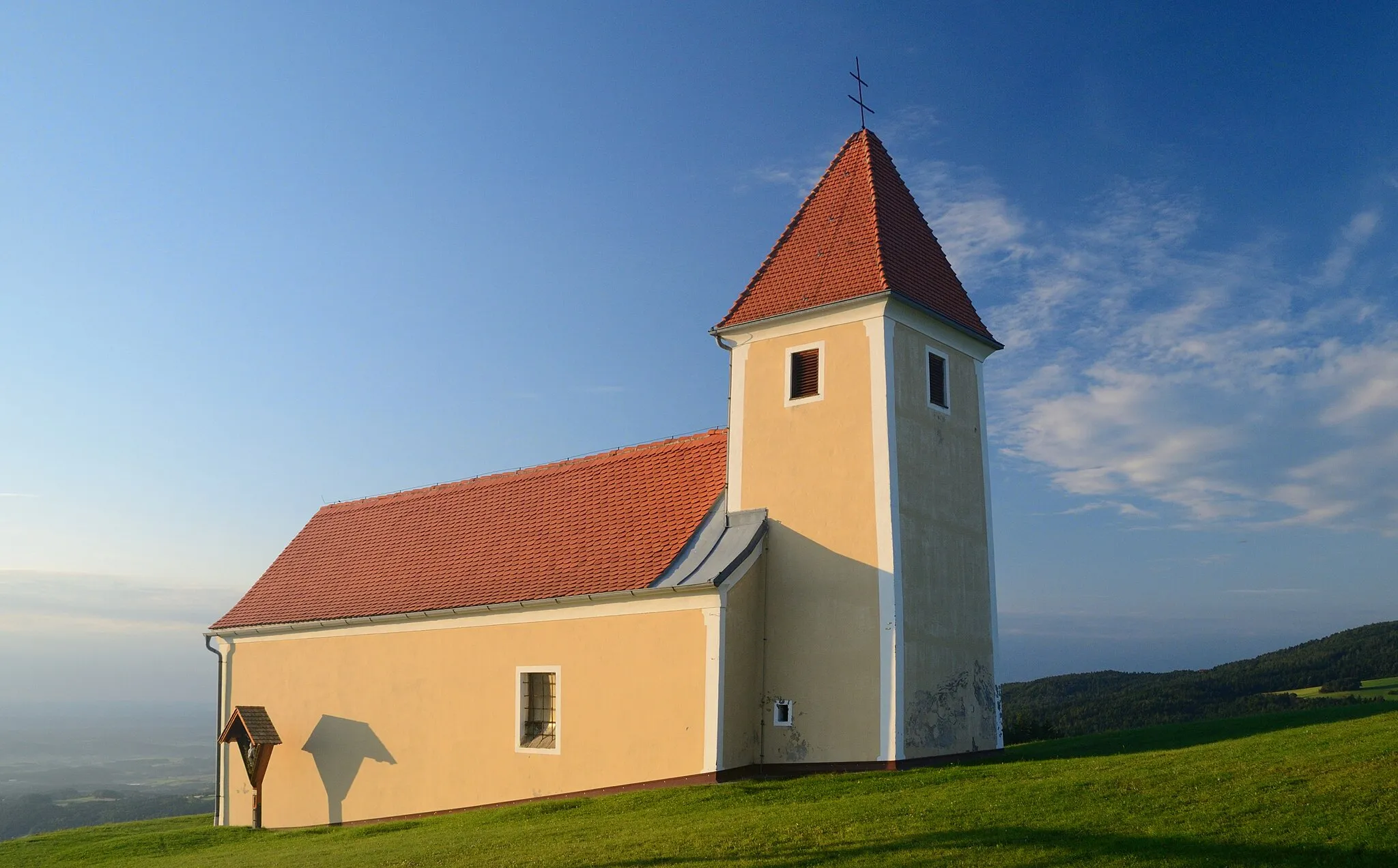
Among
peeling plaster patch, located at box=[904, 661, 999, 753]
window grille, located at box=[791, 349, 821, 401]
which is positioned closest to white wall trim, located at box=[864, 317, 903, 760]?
peeling plaster patch, located at box=[904, 661, 999, 753]

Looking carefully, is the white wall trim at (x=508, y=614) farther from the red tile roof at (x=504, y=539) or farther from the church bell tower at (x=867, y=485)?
the church bell tower at (x=867, y=485)

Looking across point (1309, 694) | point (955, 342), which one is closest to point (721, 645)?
point (955, 342)

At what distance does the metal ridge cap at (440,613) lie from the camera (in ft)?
59.6

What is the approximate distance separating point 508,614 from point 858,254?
30.6 feet

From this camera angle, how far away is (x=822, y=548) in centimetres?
1812

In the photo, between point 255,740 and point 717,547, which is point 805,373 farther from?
point 255,740

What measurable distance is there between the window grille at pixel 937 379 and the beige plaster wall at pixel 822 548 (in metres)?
1.54

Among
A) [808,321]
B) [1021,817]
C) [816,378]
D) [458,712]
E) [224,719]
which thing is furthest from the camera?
[224,719]

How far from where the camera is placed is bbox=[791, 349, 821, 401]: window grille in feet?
62.1

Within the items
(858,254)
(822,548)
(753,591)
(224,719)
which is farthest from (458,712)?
(858,254)

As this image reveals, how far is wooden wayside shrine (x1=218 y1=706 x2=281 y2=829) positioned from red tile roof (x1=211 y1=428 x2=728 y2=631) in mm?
2196

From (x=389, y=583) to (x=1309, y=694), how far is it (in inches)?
959

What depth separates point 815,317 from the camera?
1902cm

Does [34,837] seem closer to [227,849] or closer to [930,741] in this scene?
[227,849]
